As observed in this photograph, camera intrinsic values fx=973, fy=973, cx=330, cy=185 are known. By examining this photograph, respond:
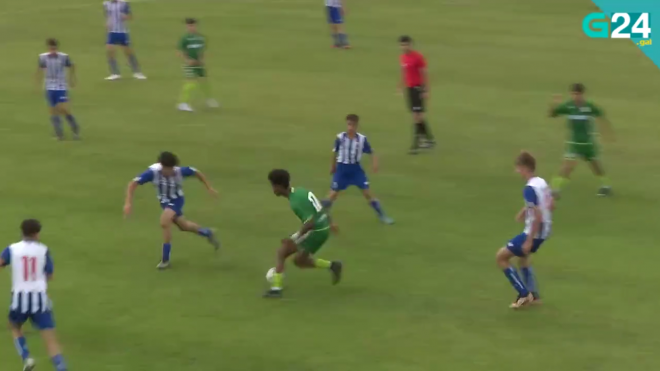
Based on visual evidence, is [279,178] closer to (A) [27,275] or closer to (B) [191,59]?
(A) [27,275]

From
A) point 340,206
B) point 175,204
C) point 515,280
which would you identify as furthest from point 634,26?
point 175,204

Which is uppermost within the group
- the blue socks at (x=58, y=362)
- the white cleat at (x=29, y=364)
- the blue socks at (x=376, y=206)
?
the blue socks at (x=376, y=206)

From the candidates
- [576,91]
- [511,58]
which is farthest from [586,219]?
[511,58]

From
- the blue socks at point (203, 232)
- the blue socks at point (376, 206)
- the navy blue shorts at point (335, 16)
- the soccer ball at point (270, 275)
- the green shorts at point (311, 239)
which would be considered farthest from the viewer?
the navy blue shorts at point (335, 16)

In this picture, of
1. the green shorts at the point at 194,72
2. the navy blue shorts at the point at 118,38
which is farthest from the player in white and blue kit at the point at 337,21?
the green shorts at the point at 194,72

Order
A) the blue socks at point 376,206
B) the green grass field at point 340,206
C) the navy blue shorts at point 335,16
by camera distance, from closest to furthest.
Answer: the green grass field at point 340,206 < the blue socks at point 376,206 < the navy blue shorts at point 335,16

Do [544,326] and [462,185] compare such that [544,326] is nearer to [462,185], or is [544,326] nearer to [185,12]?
[462,185]

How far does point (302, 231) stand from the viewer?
1401 cm

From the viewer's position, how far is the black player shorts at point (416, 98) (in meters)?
21.9

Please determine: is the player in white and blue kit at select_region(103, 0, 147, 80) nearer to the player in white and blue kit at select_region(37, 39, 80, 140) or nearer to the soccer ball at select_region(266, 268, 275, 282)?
the player in white and blue kit at select_region(37, 39, 80, 140)

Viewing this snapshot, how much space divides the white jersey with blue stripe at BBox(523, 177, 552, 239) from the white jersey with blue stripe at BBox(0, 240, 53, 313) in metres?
6.37

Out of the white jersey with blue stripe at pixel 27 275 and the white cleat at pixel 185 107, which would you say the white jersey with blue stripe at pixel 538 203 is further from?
the white cleat at pixel 185 107

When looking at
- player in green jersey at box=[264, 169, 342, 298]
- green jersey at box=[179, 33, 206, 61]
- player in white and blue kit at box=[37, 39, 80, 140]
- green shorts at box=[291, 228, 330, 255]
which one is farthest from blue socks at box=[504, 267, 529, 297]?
green jersey at box=[179, 33, 206, 61]

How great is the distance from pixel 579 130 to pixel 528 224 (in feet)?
20.4
